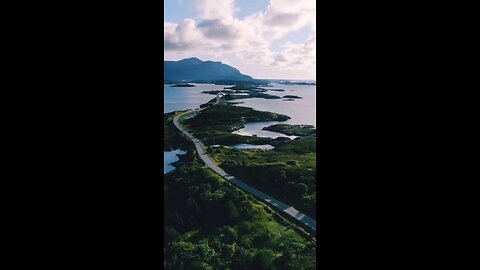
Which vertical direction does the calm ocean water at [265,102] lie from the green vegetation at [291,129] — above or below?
above

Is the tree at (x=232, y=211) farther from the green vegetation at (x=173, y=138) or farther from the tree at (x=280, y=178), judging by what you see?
the green vegetation at (x=173, y=138)

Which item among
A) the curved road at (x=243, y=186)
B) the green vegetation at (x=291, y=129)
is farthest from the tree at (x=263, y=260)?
the green vegetation at (x=291, y=129)

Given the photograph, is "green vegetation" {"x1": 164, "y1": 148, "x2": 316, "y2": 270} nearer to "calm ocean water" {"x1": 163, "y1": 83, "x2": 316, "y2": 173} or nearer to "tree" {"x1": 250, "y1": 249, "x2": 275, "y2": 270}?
"tree" {"x1": 250, "y1": 249, "x2": 275, "y2": 270}

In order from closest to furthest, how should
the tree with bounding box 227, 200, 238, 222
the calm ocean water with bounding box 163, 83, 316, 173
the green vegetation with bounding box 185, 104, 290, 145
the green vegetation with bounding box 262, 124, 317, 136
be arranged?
the calm ocean water with bounding box 163, 83, 316, 173 → the green vegetation with bounding box 262, 124, 317, 136 → the green vegetation with bounding box 185, 104, 290, 145 → the tree with bounding box 227, 200, 238, 222

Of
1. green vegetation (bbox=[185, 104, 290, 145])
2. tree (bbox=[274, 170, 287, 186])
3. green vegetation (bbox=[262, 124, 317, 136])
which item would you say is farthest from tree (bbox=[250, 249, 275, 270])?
green vegetation (bbox=[262, 124, 317, 136])

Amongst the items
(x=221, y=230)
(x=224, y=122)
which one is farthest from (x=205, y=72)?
(x=221, y=230)
